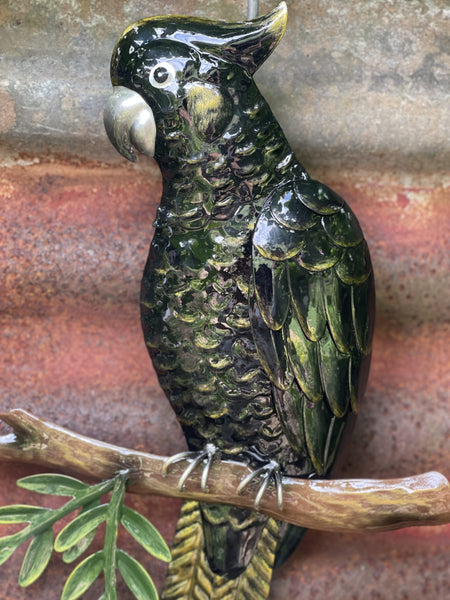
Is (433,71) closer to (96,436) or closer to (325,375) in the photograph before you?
(325,375)

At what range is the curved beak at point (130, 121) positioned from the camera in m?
0.76

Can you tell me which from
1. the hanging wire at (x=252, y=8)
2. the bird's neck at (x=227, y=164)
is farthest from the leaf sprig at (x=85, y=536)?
the hanging wire at (x=252, y=8)

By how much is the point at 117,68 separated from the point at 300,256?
0.88 feet

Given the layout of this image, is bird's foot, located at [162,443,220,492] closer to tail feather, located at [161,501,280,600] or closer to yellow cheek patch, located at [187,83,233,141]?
tail feather, located at [161,501,280,600]

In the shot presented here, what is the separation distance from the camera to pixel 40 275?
0.94 m

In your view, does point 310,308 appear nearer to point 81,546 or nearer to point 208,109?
point 208,109

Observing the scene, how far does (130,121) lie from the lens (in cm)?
76

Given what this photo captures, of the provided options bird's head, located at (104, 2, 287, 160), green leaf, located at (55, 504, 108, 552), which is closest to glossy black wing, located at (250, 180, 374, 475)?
bird's head, located at (104, 2, 287, 160)

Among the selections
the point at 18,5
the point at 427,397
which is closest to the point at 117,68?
the point at 18,5

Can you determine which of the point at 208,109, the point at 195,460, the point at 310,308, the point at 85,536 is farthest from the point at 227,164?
the point at 85,536

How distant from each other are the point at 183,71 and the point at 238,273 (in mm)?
208

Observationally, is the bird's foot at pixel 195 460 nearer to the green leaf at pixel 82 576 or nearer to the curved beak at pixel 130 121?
the green leaf at pixel 82 576

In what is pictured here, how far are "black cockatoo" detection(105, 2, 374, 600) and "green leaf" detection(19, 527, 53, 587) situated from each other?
17 centimetres

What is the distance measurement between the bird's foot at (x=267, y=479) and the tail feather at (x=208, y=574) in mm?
62
